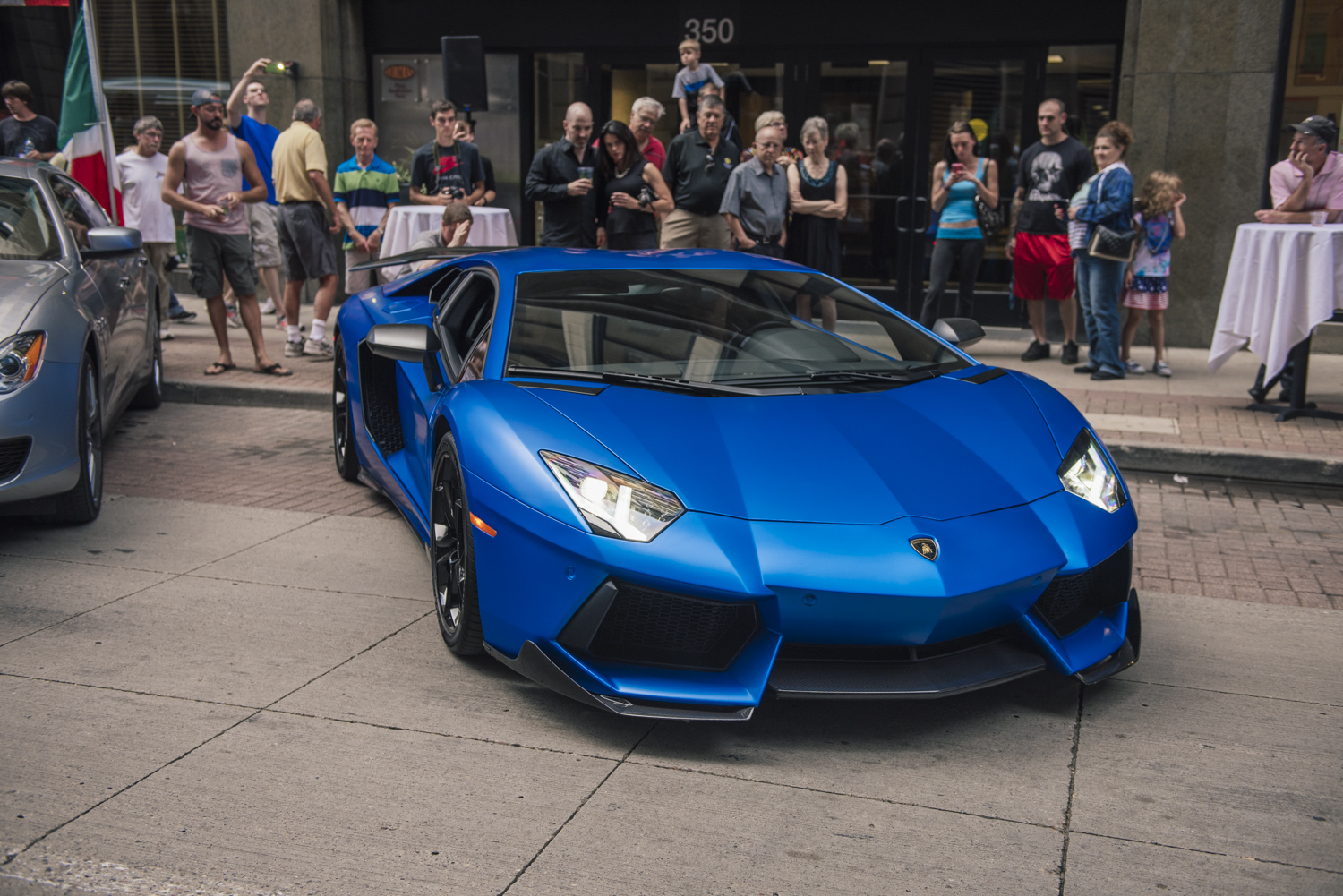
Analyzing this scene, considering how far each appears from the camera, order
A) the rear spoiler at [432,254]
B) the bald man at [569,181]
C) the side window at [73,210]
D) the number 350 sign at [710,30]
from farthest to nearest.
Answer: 1. the number 350 sign at [710,30]
2. the bald man at [569,181]
3. the side window at [73,210]
4. the rear spoiler at [432,254]

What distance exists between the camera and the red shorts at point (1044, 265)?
31.4 feet

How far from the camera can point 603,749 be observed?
328cm

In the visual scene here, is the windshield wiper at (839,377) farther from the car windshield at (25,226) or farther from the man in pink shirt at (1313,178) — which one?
the man in pink shirt at (1313,178)

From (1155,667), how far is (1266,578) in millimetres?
1358

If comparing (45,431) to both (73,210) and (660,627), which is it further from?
(660,627)

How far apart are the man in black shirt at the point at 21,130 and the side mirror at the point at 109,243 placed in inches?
206

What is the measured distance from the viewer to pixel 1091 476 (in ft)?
12.2

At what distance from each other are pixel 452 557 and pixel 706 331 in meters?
1.17

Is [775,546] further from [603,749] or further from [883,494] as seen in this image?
[603,749]

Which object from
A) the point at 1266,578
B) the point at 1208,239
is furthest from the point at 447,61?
the point at 1266,578

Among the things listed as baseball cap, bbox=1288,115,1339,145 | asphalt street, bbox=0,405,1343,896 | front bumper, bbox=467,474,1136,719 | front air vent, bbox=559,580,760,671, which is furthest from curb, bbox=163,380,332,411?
baseball cap, bbox=1288,115,1339,145

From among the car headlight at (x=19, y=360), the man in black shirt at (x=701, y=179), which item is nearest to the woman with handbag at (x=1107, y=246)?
the man in black shirt at (x=701, y=179)

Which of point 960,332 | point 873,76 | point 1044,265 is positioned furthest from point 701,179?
point 960,332

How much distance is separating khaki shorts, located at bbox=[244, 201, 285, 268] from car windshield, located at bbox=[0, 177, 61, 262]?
4.43 metres
